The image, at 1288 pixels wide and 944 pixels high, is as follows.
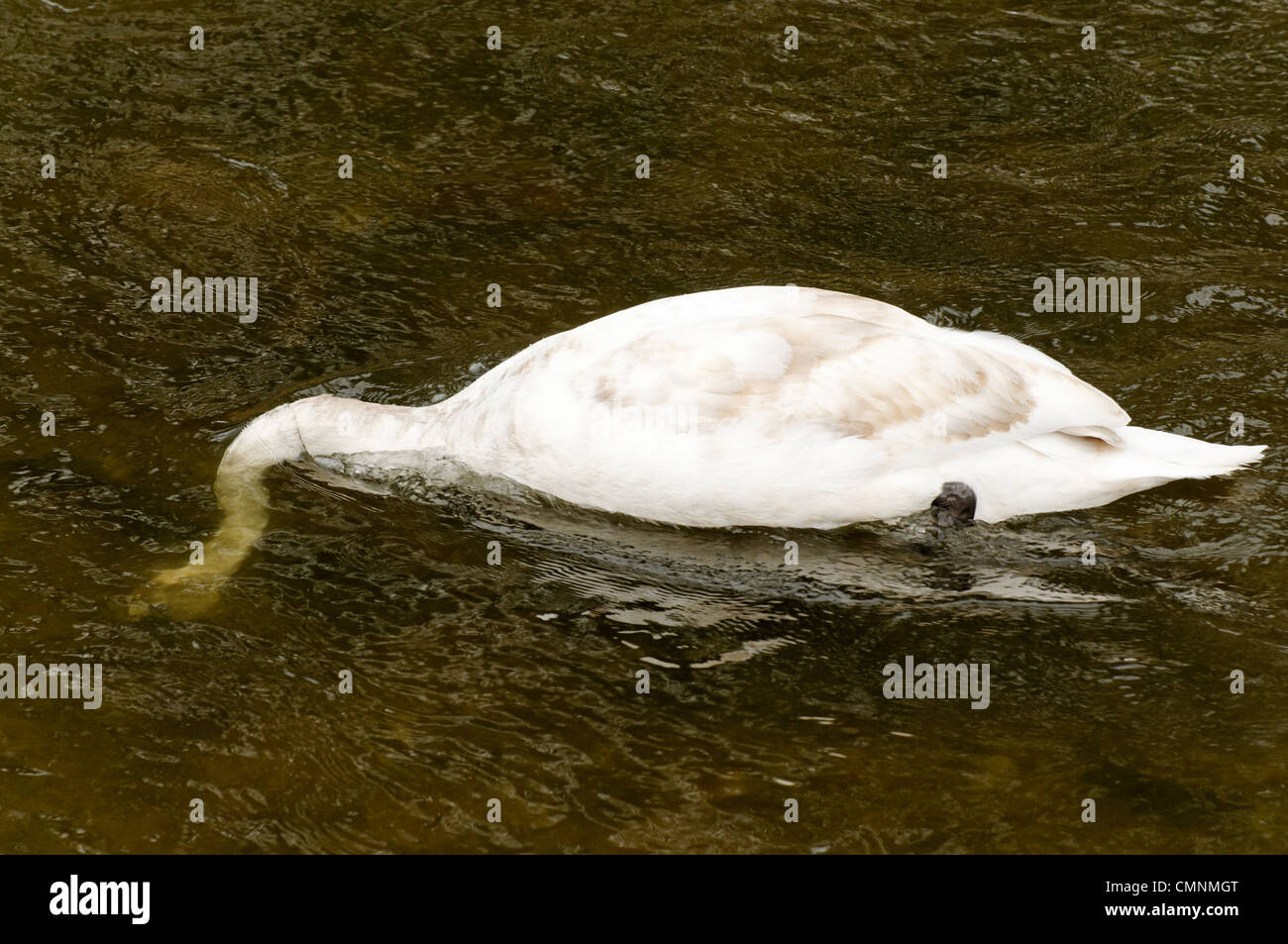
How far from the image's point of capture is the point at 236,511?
7.07 m

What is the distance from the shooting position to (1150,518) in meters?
6.99

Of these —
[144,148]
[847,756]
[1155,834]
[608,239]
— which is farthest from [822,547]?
[144,148]

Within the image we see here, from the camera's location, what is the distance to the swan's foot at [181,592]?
6.55 metres

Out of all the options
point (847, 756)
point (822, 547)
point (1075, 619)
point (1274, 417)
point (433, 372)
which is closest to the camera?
point (847, 756)

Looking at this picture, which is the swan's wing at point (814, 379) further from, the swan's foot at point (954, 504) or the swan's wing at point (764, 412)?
the swan's foot at point (954, 504)

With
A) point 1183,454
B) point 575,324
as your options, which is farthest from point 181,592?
point 1183,454

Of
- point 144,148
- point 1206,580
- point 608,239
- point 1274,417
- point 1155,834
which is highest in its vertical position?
point 144,148

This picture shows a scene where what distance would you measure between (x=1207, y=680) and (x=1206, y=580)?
0.63m

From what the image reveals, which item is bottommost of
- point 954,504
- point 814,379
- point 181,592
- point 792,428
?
point 181,592

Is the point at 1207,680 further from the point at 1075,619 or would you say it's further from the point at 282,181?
the point at 282,181

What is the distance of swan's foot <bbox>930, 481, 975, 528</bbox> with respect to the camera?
6.74 meters

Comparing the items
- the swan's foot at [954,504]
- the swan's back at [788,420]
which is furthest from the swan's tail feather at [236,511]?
the swan's foot at [954,504]

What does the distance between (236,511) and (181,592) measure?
22.1 inches

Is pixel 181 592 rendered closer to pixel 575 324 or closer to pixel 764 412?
pixel 764 412
